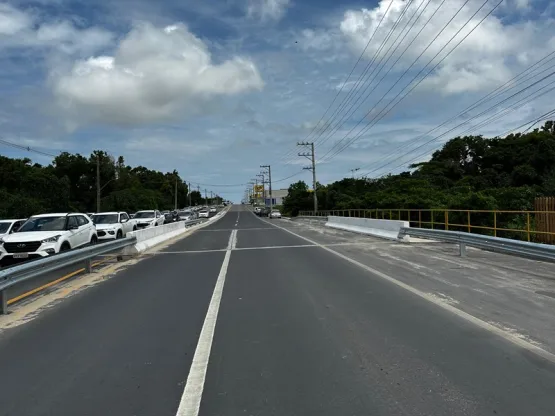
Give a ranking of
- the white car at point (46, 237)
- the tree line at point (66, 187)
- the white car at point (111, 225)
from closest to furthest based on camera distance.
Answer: the white car at point (46, 237) < the white car at point (111, 225) < the tree line at point (66, 187)

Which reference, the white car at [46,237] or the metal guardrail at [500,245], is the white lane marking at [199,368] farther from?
the white car at [46,237]

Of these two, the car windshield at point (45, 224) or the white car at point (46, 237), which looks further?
the car windshield at point (45, 224)

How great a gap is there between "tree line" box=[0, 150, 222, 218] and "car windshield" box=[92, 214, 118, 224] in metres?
19.3

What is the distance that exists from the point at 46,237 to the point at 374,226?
673 inches

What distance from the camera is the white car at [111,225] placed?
2411cm

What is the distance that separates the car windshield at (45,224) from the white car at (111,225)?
6904mm

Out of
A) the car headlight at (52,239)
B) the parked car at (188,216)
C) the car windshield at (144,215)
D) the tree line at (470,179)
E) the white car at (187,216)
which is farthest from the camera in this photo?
the white car at (187,216)

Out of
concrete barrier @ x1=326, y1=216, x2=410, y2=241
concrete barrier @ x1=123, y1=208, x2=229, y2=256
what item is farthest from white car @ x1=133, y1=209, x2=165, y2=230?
concrete barrier @ x1=326, y1=216, x2=410, y2=241

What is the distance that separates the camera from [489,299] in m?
8.55

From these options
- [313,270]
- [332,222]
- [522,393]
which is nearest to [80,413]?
[522,393]

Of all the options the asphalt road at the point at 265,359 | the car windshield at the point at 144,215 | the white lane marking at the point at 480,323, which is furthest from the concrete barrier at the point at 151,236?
the white lane marking at the point at 480,323

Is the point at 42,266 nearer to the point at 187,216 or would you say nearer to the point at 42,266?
the point at 42,266

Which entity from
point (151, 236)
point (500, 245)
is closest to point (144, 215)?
point (151, 236)

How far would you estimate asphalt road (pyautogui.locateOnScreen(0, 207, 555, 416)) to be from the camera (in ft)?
14.0
